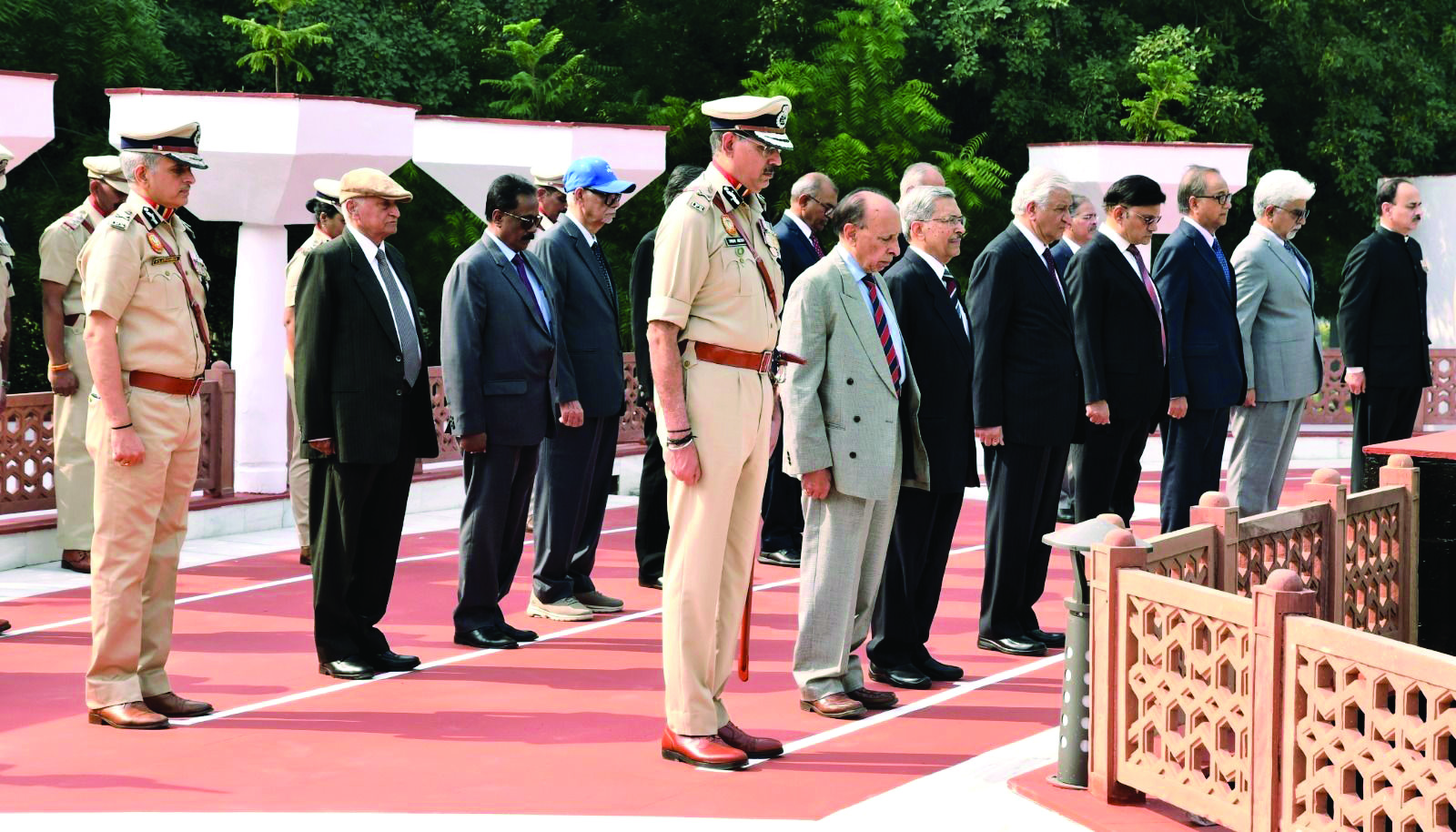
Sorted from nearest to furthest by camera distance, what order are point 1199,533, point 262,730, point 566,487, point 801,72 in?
point 1199,533 → point 262,730 → point 566,487 → point 801,72

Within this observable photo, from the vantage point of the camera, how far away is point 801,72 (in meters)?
21.7

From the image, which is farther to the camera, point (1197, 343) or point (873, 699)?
point (1197, 343)

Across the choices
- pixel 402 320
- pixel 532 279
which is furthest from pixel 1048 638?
pixel 402 320

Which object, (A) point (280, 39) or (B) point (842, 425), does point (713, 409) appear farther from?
(A) point (280, 39)

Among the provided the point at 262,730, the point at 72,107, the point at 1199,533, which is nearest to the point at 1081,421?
the point at 1199,533

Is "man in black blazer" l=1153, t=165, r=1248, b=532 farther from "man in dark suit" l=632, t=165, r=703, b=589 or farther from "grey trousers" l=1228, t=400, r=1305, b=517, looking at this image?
"man in dark suit" l=632, t=165, r=703, b=589

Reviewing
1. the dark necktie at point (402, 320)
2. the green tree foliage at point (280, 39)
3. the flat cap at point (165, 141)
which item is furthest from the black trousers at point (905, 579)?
the green tree foliage at point (280, 39)

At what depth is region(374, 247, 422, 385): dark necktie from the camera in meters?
7.27

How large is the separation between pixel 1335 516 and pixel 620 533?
5.69 meters

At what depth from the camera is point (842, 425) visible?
6371 mm

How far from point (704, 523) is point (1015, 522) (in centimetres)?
230

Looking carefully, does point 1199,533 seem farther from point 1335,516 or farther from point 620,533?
point 620,533

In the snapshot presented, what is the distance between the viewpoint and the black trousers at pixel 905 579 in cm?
703

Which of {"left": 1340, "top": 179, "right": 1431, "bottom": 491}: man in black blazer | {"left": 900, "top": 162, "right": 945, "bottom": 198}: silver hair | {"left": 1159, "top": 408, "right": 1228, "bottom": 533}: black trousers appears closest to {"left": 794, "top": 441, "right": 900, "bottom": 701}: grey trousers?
{"left": 900, "top": 162, "right": 945, "bottom": 198}: silver hair
